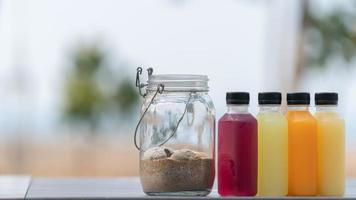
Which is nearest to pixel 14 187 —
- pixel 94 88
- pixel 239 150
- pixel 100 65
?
pixel 239 150

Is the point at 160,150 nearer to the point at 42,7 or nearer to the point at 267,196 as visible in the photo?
the point at 267,196

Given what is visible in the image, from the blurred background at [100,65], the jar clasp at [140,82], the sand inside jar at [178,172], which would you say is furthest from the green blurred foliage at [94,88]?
the sand inside jar at [178,172]

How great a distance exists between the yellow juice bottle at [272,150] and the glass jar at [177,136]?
0.08 meters

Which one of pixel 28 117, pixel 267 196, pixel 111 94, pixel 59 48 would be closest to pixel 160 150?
pixel 267 196

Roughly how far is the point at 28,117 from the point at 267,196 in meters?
14.0

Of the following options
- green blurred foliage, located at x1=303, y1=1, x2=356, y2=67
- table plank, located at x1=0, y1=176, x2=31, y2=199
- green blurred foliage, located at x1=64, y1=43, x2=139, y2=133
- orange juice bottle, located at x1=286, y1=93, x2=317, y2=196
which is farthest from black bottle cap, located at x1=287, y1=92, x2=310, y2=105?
green blurred foliage, located at x1=64, y1=43, x2=139, y2=133

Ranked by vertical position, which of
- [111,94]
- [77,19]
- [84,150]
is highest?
[77,19]

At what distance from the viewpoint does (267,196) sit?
1333 mm

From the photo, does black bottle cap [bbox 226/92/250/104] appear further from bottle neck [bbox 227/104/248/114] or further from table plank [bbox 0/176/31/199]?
table plank [bbox 0/176/31/199]

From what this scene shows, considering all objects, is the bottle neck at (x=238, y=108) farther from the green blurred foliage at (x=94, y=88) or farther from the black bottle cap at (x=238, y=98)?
the green blurred foliage at (x=94, y=88)

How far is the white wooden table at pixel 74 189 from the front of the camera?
1298 millimetres

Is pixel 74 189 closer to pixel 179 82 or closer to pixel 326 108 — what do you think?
pixel 179 82

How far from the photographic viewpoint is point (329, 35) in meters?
10.7

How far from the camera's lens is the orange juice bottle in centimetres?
135
